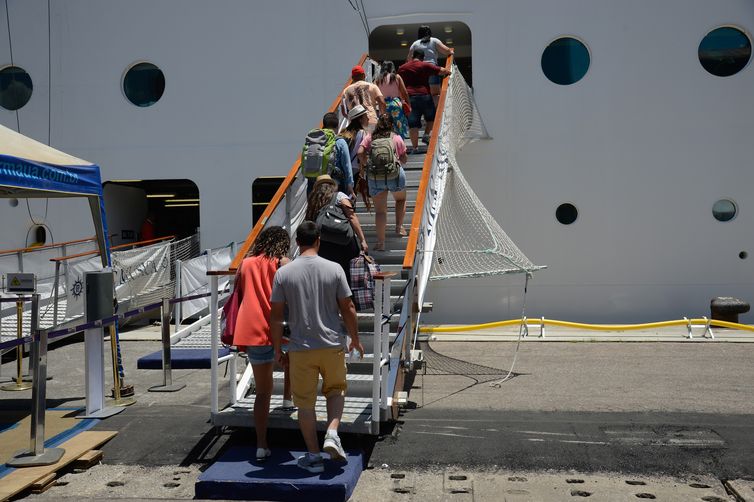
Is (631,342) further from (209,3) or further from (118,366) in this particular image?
(209,3)

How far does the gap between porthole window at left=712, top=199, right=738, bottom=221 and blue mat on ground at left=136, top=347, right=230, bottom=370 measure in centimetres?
858

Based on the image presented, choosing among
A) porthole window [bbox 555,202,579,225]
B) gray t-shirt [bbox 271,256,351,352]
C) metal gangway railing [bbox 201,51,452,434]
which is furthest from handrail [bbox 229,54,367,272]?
porthole window [bbox 555,202,579,225]

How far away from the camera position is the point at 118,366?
23.7 feet

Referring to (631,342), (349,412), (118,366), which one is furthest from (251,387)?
(631,342)

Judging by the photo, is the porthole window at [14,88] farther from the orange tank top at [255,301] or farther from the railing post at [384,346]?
the railing post at [384,346]

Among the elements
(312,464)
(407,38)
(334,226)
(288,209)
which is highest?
(407,38)

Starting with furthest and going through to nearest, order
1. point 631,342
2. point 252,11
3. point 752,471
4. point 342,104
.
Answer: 1. point 252,11
2. point 631,342
3. point 342,104
4. point 752,471

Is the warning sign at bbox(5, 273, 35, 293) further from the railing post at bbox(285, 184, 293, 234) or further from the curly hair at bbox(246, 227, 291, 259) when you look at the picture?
the curly hair at bbox(246, 227, 291, 259)

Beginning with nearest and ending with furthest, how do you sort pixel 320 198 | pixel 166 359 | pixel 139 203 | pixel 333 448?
pixel 333 448, pixel 320 198, pixel 166 359, pixel 139 203

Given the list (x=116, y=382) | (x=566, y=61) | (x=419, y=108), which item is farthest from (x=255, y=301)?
(x=566, y=61)

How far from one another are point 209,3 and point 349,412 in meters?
10.1

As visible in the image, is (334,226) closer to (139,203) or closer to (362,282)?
(362,282)

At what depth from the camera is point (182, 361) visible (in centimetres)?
852

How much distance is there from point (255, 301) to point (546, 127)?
858 cm
